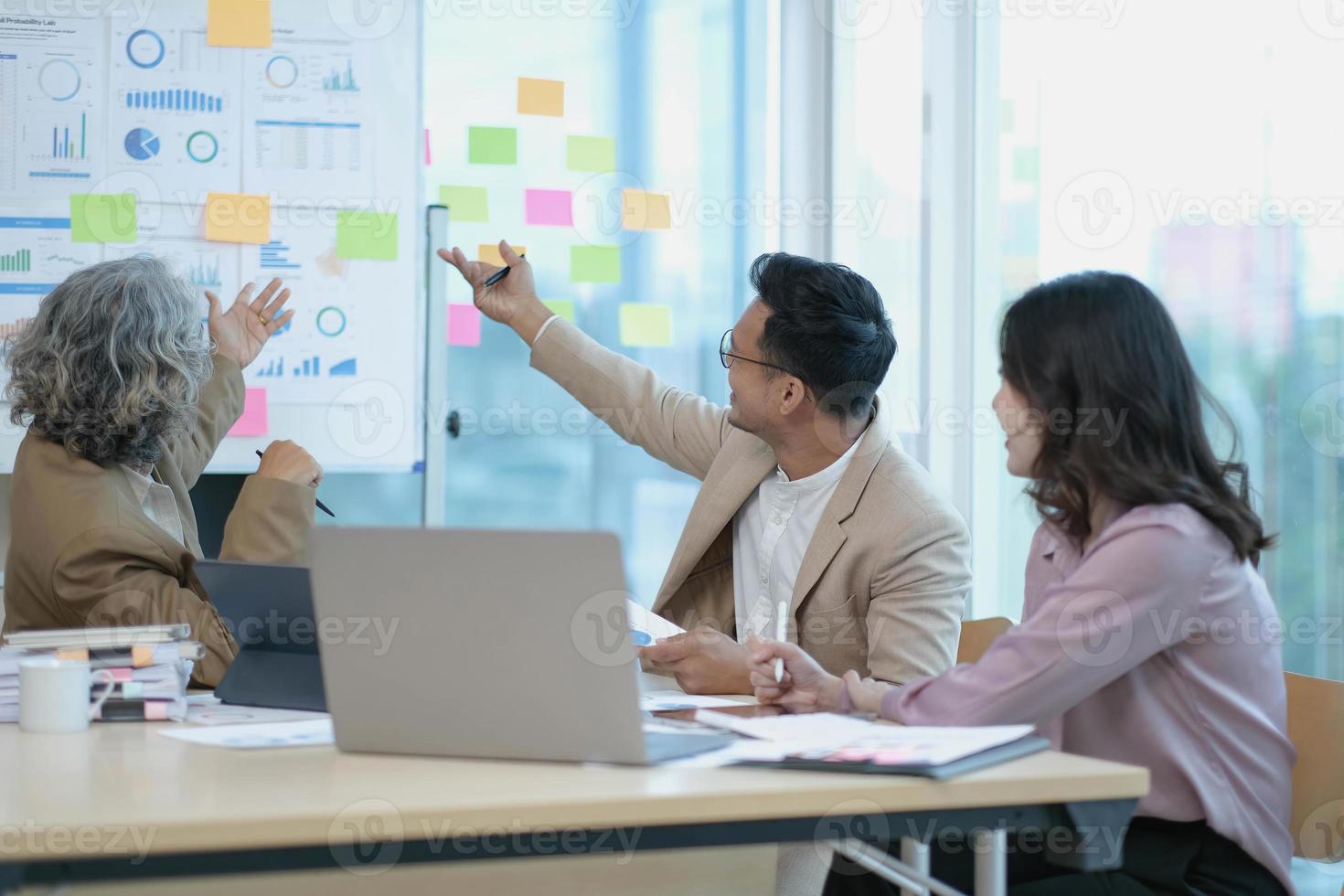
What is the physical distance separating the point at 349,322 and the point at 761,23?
156cm

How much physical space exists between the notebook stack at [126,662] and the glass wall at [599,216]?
178 cm

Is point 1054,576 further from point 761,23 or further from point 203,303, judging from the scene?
point 761,23

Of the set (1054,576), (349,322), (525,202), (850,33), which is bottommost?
(1054,576)

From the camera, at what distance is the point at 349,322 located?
2.97 metres

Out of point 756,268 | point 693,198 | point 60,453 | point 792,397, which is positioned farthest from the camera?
point 693,198

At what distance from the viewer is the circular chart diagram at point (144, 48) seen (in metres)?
2.84

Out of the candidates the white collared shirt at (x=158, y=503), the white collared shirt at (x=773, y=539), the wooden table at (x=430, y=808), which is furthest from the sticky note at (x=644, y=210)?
the wooden table at (x=430, y=808)

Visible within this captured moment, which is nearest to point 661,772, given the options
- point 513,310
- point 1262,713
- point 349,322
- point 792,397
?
point 1262,713

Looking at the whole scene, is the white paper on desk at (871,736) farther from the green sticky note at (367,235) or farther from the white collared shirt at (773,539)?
the green sticky note at (367,235)

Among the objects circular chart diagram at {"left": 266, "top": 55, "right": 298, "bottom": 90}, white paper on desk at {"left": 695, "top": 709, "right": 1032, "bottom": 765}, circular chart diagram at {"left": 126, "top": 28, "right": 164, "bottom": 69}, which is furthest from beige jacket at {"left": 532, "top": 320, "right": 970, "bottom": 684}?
circular chart diagram at {"left": 126, "top": 28, "right": 164, "bottom": 69}

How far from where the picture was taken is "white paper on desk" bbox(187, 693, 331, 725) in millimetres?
1427

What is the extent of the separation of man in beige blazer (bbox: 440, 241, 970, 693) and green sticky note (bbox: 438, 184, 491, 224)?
0.82 m

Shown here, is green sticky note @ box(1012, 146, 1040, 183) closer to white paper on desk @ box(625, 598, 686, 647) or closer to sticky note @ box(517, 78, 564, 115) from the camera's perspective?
sticky note @ box(517, 78, 564, 115)

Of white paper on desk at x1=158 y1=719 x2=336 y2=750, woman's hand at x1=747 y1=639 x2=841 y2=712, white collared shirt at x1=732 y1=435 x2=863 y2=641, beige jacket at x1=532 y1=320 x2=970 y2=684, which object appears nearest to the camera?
white paper on desk at x1=158 y1=719 x2=336 y2=750
